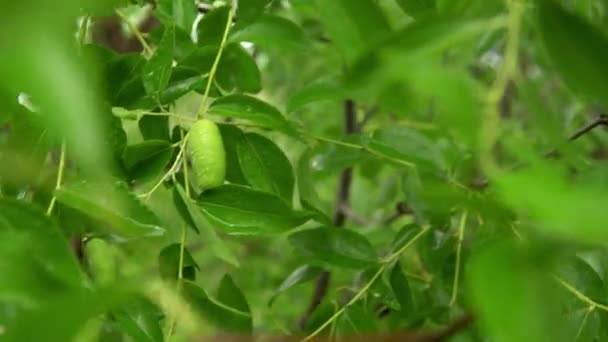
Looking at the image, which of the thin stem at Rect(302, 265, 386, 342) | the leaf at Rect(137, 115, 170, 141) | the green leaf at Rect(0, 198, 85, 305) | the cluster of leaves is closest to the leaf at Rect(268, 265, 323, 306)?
the cluster of leaves

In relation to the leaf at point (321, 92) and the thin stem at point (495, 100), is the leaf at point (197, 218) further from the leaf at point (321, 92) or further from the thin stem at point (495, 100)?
the thin stem at point (495, 100)

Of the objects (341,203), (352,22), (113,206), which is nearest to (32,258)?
(113,206)

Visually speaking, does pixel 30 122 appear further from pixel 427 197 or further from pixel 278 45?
pixel 427 197

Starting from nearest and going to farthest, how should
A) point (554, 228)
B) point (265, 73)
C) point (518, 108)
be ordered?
point (554, 228) < point (265, 73) < point (518, 108)

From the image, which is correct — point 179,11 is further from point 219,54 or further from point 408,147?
point 408,147

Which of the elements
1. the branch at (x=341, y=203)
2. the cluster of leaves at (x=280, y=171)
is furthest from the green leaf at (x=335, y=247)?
the branch at (x=341, y=203)

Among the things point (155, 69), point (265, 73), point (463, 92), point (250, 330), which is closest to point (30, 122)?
point (155, 69)
